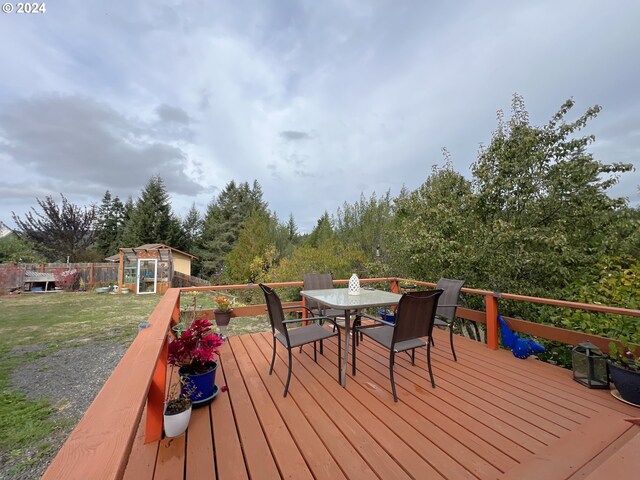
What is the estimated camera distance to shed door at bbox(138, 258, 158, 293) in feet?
43.3

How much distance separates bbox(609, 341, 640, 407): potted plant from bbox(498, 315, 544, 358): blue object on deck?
663 mm

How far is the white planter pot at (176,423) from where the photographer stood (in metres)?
1.67

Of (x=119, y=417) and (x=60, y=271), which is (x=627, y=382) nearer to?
(x=119, y=417)

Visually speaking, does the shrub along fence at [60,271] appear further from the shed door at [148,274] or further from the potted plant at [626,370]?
the potted plant at [626,370]

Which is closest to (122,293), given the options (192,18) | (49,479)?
(192,18)

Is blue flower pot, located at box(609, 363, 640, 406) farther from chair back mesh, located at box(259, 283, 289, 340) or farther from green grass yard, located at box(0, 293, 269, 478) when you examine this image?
green grass yard, located at box(0, 293, 269, 478)

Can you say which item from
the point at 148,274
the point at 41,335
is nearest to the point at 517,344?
the point at 41,335

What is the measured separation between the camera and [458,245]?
472 centimetres

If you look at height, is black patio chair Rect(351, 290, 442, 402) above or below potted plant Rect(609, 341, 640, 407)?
above

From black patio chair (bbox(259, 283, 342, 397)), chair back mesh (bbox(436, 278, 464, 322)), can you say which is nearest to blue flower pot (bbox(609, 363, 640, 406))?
chair back mesh (bbox(436, 278, 464, 322))

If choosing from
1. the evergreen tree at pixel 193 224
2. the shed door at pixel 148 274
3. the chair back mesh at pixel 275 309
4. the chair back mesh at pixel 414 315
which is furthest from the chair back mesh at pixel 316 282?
the evergreen tree at pixel 193 224

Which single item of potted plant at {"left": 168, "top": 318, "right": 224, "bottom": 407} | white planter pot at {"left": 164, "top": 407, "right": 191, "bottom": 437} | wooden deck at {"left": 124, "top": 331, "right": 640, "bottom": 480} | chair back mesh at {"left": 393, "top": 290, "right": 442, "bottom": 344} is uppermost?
chair back mesh at {"left": 393, "top": 290, "right": 442, "bottom": 344}

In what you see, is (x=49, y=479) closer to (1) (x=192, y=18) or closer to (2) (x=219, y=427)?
(2) (x=219, y=427)

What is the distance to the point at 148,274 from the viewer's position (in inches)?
534
